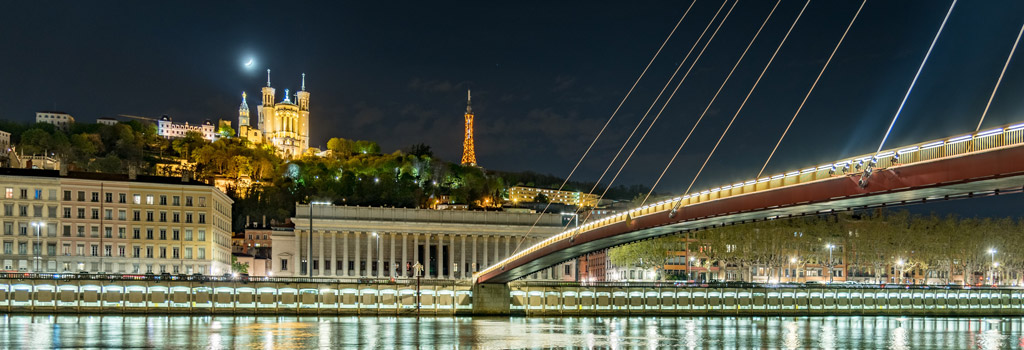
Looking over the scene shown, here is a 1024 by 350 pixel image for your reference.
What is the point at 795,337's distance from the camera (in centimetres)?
6378

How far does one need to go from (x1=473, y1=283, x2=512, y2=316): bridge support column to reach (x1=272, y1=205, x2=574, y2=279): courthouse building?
39.0 metres

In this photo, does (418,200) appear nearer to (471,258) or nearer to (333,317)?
(471,258)

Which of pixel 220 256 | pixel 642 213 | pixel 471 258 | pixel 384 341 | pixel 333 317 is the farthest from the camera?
Result: pixel 471 258

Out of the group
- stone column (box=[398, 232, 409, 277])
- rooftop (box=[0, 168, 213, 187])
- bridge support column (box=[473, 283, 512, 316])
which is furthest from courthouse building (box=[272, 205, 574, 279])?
bridge support column (box=[473, 283, 512, 316])

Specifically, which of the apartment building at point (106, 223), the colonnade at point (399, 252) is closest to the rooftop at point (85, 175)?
the apartment building at point (106, 223)

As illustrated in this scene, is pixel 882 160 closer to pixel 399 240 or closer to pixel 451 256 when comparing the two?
pixel 451 256

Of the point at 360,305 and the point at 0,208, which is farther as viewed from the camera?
the point at 0,208

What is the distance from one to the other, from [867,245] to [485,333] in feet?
245

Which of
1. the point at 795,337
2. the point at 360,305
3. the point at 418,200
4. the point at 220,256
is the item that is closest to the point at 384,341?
the point at 795,337

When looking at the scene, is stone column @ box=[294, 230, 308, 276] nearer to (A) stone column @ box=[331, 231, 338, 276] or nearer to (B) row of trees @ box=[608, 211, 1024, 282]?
(A) stone column @ box=[331, 231, 338, 276]

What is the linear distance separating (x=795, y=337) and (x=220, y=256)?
261 feet

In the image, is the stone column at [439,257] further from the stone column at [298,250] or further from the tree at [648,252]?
the tree at [648,252]

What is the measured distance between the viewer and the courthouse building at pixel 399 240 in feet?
→ 429

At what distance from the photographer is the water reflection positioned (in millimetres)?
53938
